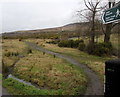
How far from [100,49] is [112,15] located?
16.4 metres

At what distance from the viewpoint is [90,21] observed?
19.0 meters

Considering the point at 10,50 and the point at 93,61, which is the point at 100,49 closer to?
the point at 93,61

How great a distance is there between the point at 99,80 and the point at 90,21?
12.1 metres

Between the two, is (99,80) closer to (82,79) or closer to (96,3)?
(82,79)

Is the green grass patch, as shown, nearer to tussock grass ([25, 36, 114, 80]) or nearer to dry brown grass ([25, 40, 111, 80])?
tussock grass ([25, 36, 114, 80])

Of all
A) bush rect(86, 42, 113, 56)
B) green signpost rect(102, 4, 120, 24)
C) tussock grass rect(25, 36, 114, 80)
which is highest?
green signpost rect(102, 4, 120, 24)

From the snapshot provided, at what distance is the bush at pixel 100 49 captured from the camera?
1877cm

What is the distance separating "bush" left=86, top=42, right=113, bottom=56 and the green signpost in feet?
52.4

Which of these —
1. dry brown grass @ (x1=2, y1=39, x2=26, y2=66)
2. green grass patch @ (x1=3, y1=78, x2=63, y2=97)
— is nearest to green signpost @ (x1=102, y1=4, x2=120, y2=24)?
green grass patch @ (x1=3, y1=78, x2=63, y2=97)

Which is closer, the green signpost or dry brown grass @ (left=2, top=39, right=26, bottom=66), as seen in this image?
the green signpost

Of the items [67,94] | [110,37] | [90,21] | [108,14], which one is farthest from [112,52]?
[108,14]

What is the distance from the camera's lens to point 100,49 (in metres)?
18.8

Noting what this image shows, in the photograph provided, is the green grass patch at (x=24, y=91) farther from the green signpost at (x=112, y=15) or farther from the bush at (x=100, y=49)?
the bush at (x=100, y=49)

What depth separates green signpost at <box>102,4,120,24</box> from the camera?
2746mm
